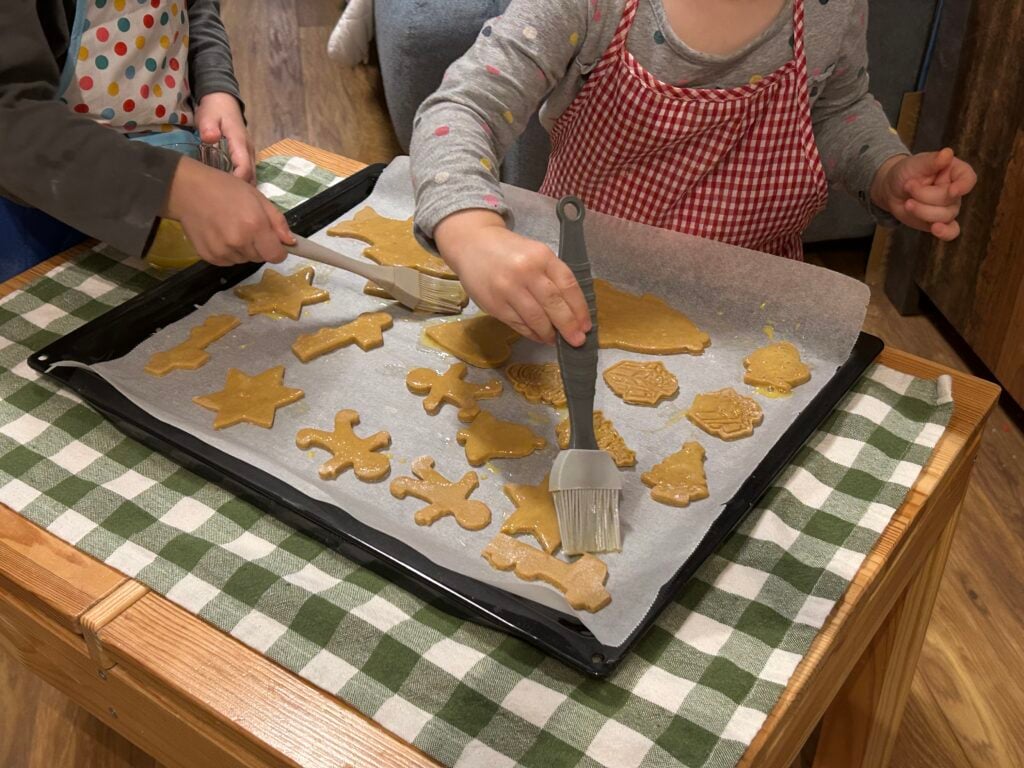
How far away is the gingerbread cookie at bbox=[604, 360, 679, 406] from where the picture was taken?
840 mm

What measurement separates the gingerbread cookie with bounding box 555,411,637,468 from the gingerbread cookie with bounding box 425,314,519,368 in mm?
99

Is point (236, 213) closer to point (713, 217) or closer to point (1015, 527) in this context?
point (713, 217)

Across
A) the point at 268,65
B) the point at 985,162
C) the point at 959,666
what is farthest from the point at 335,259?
the point at 268,65

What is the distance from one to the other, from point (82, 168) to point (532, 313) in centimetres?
44

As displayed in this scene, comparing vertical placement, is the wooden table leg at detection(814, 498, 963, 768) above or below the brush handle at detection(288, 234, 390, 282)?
below

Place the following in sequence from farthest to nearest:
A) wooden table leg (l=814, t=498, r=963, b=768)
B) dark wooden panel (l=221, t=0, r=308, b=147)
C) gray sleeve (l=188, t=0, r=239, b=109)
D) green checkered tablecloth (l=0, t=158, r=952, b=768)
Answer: dark wooden panel (l=221, t=0, r=308, b=147), gray sleeve (l=188, t=0, r=239, b=109), wooden table leg (l=814, t=498, r=963, b=768), green checkered tablecloth (l=0, t=158, r=952, b=768)

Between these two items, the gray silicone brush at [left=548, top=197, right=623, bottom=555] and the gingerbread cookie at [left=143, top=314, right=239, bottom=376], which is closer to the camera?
the gray silicone brush at [left=548, top=197, right=623, bottom=555]

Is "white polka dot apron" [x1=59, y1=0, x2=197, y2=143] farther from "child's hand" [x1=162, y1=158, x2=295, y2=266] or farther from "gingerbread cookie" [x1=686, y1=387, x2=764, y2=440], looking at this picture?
"gingerbread cookie" [x1=686, y1=387, x2=764, y2=440]

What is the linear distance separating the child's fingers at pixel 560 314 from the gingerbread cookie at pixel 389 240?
305 mm

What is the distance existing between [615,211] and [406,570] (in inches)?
21.7

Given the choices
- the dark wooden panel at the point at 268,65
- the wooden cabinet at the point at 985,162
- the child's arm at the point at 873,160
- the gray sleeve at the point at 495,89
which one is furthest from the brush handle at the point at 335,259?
the dark wooden panel at the point at 268,65

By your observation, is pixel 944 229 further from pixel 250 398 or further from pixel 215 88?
pixel 215 88

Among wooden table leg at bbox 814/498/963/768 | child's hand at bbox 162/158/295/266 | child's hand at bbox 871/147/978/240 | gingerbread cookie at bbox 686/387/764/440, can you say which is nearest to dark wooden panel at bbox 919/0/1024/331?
child's hand at bbox 871/147/978/240

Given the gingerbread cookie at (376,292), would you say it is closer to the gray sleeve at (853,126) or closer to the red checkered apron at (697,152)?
the red checkered apron at (697,152)
